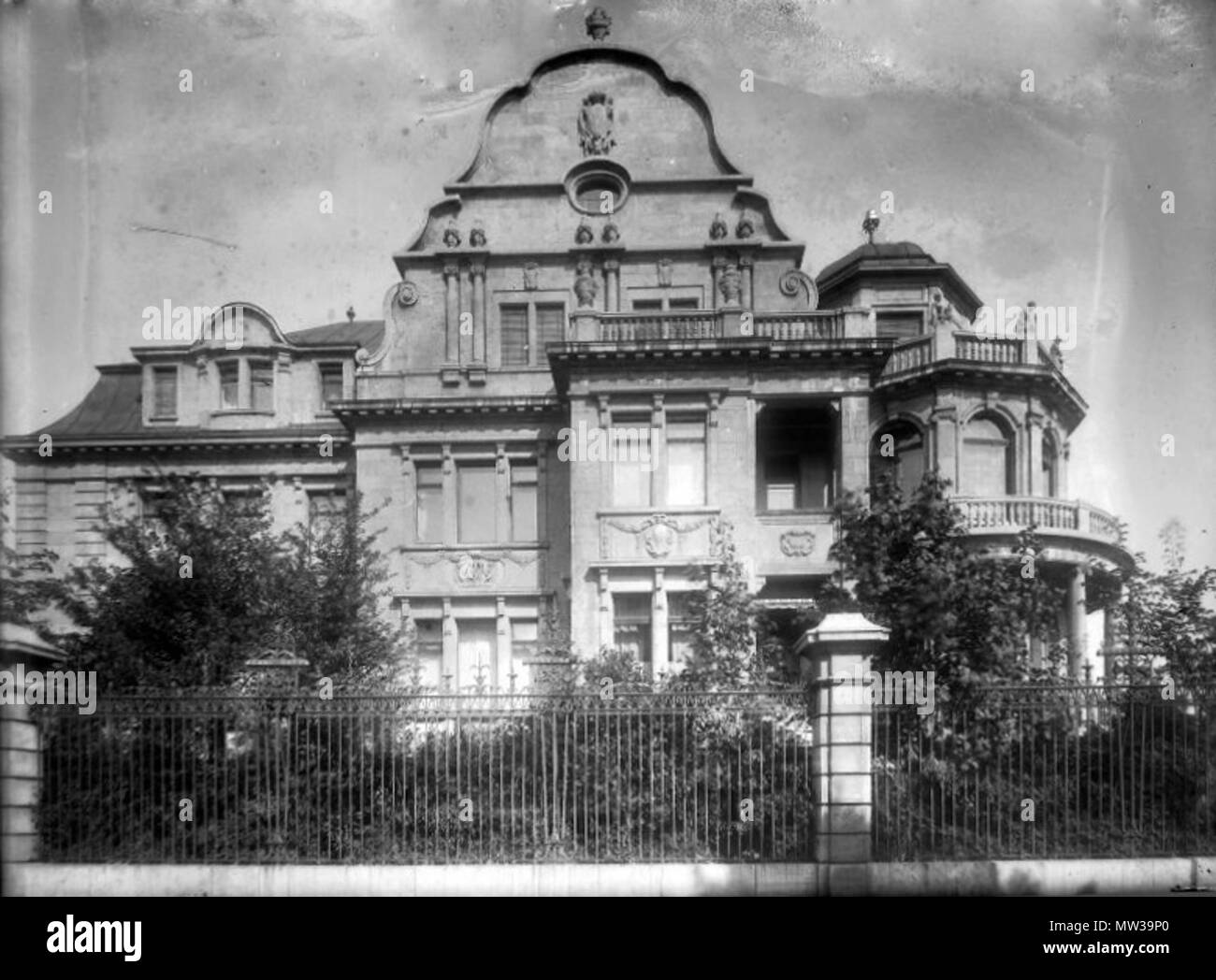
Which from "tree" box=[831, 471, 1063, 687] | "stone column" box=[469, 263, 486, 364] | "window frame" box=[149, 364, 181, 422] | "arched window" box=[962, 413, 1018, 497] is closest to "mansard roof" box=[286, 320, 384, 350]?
"window frame" box=[149, 364, 181, 422]

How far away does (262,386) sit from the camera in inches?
1176

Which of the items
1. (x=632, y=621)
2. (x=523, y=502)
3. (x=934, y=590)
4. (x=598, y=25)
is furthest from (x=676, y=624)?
(x=598, y=25)

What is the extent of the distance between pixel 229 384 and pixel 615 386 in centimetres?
1027

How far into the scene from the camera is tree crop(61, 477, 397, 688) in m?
18.3

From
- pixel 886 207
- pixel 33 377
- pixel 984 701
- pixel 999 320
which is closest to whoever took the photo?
pixel 984 701

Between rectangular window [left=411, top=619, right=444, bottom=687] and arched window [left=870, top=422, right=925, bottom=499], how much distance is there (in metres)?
10.3

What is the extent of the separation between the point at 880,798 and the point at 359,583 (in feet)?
35.4

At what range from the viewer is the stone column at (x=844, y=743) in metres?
13.6

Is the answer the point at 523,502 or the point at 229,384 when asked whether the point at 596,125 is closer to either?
the point at 523,502

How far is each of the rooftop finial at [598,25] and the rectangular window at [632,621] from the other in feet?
39.6

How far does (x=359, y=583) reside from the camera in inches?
851

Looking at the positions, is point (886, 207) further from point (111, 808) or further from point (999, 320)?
point (111, 808)

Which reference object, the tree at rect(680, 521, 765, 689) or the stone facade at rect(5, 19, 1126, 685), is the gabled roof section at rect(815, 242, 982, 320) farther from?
the tree at rect(680, 521, 765, 689)
